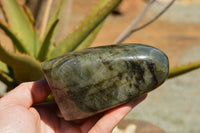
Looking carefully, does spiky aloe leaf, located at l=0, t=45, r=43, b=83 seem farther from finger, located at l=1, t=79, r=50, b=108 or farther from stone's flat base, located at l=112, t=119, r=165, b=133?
stone's flat base, located at l=112, t=119, r=165, b=133

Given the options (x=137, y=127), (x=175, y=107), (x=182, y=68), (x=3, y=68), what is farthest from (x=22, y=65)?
(x=175, y=107)

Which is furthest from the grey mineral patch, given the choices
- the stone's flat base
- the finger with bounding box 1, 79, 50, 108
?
the finger with bounding box 1, 79, 50, 108

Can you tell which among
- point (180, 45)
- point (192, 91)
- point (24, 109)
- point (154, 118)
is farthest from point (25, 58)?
point (180, 45)

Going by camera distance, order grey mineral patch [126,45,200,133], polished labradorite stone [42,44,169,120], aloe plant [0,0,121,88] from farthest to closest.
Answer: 1. grey mineral patch [126,45,200,133]
2. aloe plant [0,0,121,88]
3. polished labradorite stone [42,44,169,120]

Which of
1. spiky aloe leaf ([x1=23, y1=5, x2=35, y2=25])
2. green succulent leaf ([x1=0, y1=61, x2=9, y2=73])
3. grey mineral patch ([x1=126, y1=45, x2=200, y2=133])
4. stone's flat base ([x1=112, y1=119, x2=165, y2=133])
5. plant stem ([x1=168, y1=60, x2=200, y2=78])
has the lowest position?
grey mineral patch ([x1=126, y1=45, x2=200, y2=133])

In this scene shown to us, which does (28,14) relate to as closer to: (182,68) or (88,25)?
(88,25)
